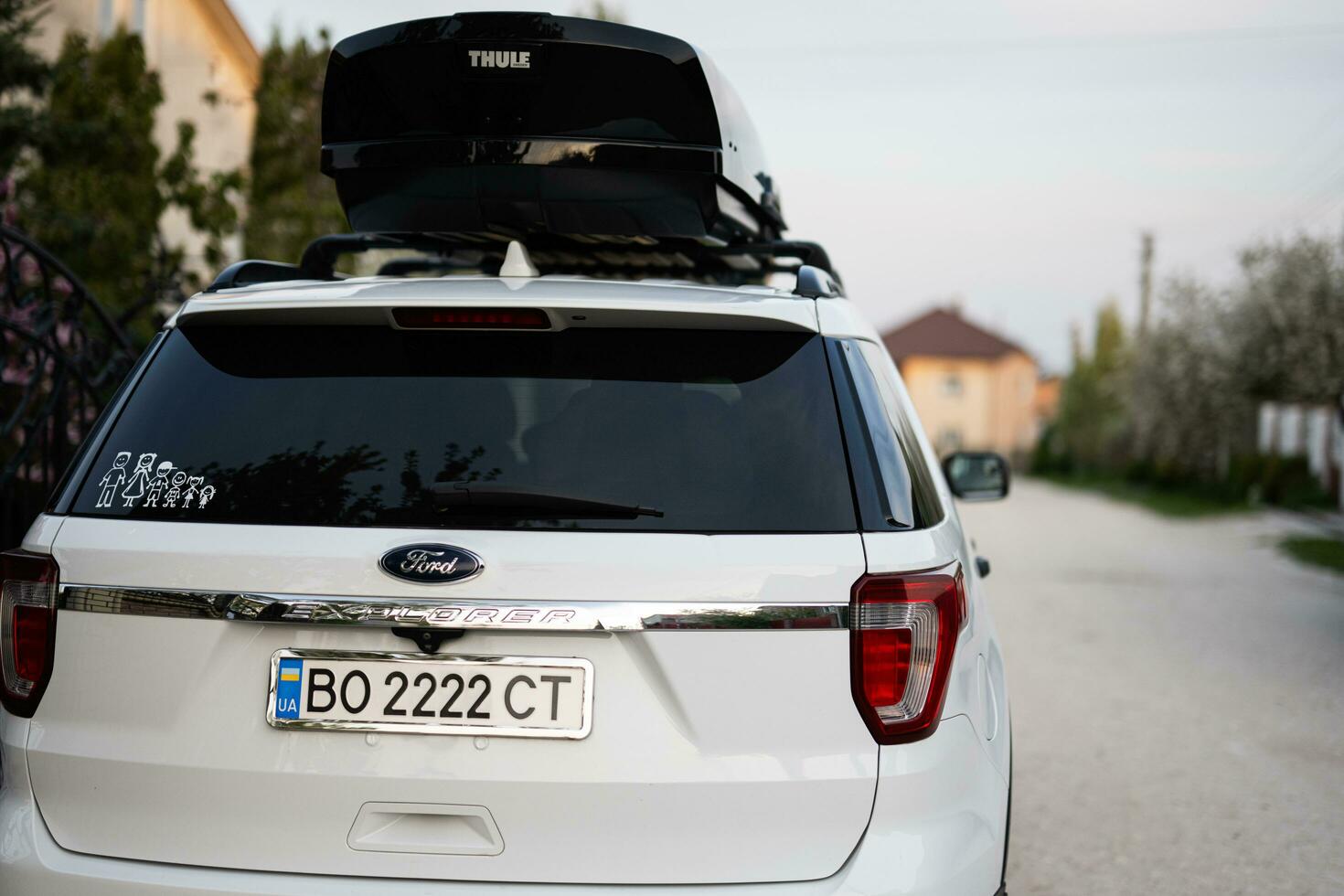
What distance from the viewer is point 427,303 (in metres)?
2.39

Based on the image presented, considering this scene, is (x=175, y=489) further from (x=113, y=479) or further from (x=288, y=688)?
(x=288, y=688)

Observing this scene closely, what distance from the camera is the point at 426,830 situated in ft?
7.13

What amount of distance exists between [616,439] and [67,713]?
1.08m

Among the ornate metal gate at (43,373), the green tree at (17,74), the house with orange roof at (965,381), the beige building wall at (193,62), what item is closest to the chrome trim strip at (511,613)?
the ornate metal gate at (43,373)

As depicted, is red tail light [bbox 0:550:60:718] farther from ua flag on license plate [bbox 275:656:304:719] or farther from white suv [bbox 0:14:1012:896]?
ua flag on license plate [bbox 275:656:304:719]

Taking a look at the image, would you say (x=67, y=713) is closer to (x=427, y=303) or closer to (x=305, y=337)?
(x=305, y=337)

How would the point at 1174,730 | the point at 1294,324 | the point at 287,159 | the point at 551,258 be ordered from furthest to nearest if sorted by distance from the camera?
the point at 1294,324 → the point at 287,159 → the point at 1174,730 → the point at 551,258

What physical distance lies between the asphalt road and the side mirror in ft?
4.24

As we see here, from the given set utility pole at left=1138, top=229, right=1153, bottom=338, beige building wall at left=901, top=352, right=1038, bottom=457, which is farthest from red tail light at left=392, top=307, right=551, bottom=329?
beige building wall at left=901, top=352, right=1038, bottom=457

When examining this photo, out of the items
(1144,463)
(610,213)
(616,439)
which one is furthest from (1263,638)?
(1144,463)

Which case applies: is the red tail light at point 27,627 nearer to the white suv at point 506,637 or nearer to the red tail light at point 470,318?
the white suv at point 506,637

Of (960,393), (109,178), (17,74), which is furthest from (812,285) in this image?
(960,393)

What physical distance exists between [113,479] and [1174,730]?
19.8 ft

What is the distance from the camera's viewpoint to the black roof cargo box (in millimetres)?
3232
